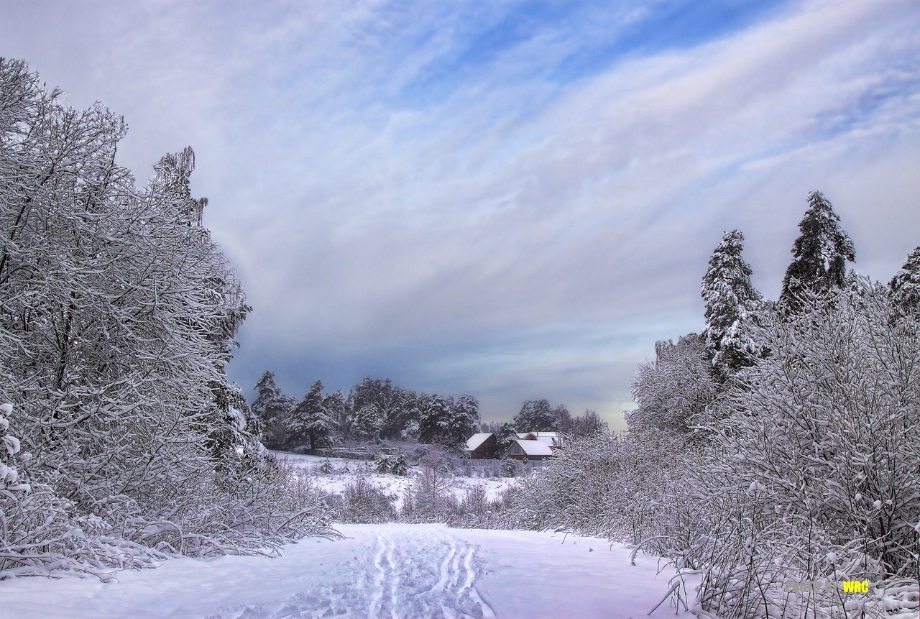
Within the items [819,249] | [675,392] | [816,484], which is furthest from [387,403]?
[816,484]

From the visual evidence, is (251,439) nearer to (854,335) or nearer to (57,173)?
(57,173)

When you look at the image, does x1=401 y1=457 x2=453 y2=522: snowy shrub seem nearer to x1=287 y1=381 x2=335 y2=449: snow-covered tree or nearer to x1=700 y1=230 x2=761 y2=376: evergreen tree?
x1=700 y1=230 x2=761 y2=376: evergreen tree

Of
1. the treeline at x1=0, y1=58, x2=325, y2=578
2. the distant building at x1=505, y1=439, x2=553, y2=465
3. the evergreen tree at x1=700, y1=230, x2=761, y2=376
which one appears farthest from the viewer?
the distant building at x1=505, y1=439, x2=553, y2=465

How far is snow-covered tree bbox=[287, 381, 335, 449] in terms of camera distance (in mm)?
49125

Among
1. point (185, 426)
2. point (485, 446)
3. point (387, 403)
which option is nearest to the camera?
point (185, 426)

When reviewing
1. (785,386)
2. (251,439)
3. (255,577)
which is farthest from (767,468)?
(251,439)

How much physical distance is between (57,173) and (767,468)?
11.1 m

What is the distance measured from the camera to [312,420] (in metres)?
49.2

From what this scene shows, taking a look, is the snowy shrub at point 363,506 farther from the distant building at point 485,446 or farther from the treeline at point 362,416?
the distant building at point 485,446

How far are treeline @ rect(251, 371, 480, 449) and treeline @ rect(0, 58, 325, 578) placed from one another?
31.6m

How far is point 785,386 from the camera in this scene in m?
7.53

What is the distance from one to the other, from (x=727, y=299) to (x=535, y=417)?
6793 centimetres

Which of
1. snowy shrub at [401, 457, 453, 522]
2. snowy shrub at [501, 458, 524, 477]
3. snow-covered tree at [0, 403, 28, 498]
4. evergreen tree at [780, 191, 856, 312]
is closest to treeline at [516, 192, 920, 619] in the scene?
snow-covered tree at [0, 403, 28, 498]

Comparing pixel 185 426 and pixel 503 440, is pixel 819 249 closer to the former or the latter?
pixel 185 426
